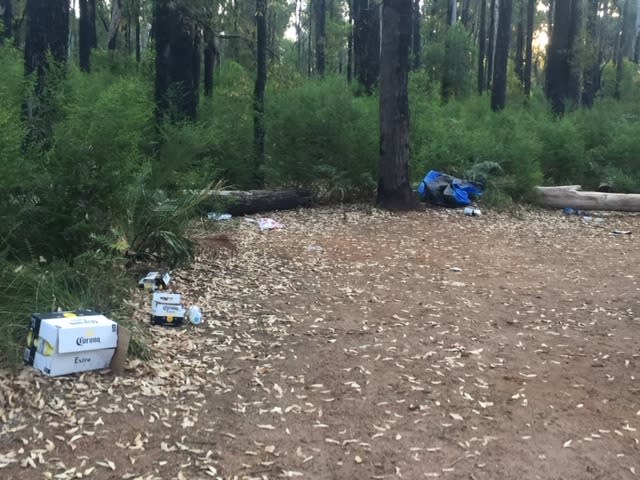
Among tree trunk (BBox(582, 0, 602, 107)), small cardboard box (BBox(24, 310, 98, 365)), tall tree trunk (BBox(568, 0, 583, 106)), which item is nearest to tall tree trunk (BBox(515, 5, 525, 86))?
tree trunk (BBox(582, 0, 602, 107))

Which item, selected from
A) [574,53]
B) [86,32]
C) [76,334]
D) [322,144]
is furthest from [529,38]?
[76,334]

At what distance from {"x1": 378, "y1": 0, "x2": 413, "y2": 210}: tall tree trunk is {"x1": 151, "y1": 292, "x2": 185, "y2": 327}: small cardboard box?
20.0 ft

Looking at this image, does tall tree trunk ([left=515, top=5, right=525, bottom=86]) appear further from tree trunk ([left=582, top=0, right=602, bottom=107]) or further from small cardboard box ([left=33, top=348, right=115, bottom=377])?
small cardboard box ([left=33, top=348, right=115, bottom=377])

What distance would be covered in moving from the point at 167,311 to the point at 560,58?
16813mm

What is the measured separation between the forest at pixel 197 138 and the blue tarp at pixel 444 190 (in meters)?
0.35

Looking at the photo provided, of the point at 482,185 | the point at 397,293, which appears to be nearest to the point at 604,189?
the point at 482,185

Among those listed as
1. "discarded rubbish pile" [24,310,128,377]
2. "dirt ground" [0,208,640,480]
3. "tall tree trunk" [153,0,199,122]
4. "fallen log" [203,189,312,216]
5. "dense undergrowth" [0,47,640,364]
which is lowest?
"dirt ground" [0,208,640,480]

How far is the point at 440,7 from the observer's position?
43562 mm

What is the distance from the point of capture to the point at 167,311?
5.03 meters

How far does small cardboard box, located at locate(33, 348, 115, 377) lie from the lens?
3.89m

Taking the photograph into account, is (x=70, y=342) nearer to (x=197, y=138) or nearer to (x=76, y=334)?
(x=76, y=334)

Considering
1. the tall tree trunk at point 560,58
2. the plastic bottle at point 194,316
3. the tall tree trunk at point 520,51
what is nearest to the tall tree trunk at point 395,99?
the plastic bottle at point 194,316

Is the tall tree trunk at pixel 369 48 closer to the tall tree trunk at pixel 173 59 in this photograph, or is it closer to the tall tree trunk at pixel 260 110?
the tall tree trunk at pixel 260 110

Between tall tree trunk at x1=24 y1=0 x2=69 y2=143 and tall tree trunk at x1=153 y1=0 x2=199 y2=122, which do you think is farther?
tall tree trunk at x1=153 y1=0 x2=199 y2=122
